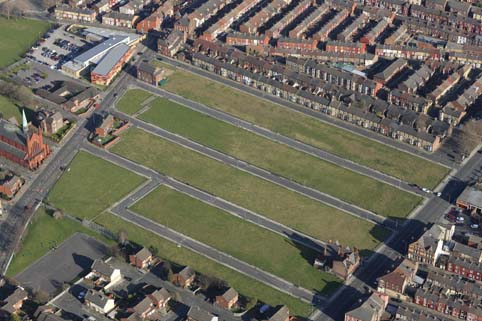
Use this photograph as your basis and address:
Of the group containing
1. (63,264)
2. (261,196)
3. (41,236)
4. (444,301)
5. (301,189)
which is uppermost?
(301,189)

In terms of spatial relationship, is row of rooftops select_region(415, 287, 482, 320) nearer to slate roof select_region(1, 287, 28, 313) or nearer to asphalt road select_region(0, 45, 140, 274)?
slate roof select_region(1, 287, 28, 313)

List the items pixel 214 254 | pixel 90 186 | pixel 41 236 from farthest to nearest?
1. pixel 90 186
2. pixel 41 236
3. pixel 214 254

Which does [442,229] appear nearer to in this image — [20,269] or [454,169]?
[454,169]

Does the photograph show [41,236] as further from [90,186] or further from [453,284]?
[453,284]

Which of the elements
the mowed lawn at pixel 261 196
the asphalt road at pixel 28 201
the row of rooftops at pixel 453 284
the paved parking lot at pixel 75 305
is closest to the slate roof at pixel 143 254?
the paved parking lot at pixel 75 305

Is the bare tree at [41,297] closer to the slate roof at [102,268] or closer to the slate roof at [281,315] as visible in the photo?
the slate roof at [102,268]

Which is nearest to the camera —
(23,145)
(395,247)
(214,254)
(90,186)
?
(214,254)

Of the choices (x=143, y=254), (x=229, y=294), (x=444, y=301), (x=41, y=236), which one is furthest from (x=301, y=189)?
(x=41, y=236)
